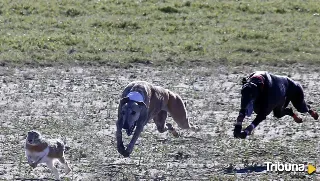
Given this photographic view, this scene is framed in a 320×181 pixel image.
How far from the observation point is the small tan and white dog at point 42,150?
353 inches

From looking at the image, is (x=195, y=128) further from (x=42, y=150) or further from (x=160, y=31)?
(x=160, y=31)

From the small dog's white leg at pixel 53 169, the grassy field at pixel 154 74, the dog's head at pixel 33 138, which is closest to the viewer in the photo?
the dog's head at pixel 33 138

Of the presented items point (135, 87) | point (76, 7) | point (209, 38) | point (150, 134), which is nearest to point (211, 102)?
point (150, 134)

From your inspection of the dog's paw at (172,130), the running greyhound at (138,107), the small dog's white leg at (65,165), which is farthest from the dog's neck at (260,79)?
the small dog's white leg at (65,165)

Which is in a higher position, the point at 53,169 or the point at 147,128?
the point at 53,169

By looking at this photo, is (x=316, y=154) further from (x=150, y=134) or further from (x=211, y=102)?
(x=211, y=102)

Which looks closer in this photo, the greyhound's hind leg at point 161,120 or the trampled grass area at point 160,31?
the greyhound's hind leg at point 161,120

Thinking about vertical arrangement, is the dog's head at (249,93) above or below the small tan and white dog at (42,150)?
above

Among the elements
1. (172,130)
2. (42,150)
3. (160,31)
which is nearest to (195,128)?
(172,130)

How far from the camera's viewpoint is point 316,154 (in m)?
10.7

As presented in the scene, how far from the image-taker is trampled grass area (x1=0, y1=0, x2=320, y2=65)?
18141 millimetres

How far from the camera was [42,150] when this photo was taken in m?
9.02

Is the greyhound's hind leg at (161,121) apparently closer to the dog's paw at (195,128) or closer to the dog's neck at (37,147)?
the dog's paw at (195,128)

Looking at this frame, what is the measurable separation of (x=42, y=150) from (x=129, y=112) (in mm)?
1037
